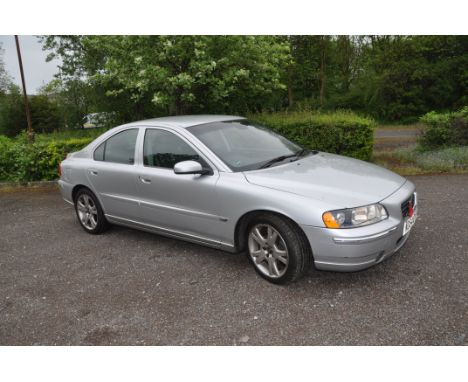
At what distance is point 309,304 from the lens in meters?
3.55

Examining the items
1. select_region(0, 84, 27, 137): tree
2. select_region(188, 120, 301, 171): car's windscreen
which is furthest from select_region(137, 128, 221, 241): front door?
select_region(0, 84, 27, 137): tree

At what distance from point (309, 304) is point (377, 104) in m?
28.1

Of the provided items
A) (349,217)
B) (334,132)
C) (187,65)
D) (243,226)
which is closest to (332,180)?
(349,217)

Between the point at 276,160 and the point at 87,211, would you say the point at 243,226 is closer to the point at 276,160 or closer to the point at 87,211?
the point at 276,160

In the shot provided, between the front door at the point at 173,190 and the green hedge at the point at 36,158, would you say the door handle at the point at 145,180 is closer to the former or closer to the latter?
the front door at the point at 173,190

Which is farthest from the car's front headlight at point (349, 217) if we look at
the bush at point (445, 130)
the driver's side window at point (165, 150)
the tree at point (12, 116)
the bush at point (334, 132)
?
the tree at point (12, 116)

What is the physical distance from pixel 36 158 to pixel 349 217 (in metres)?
7.89

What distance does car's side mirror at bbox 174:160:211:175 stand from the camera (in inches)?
158

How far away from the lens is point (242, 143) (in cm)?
467

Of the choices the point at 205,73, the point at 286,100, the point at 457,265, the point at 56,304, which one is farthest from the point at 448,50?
the point at 56,304

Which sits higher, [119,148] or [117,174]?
[119,148]

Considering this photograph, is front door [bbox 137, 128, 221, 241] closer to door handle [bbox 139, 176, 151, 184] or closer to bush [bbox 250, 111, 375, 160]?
door handle [bbox 139, 176, 151, 184]

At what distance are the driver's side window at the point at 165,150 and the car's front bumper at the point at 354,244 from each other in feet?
4.80

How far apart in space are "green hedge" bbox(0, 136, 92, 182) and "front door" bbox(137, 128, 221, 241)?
5.08 meters
